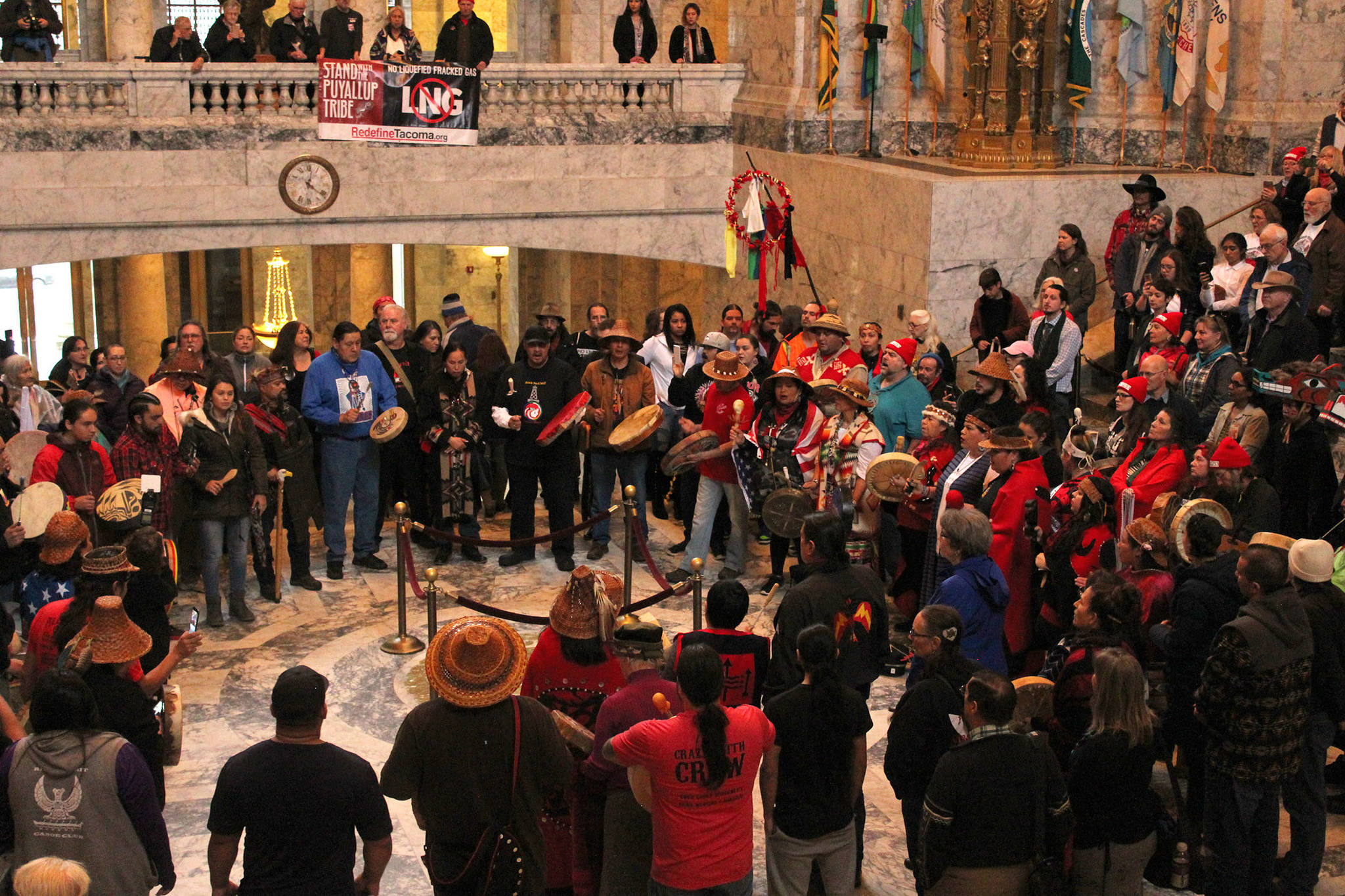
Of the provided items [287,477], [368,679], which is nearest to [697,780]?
[368,679]

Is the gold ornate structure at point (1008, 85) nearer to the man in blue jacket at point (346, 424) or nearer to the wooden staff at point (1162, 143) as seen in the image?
the wooden staff at point (1162, 143)

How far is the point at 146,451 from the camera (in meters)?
8.88

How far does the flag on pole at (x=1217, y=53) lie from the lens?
13883 millimetres

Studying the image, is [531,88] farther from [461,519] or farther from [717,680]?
[717,680]

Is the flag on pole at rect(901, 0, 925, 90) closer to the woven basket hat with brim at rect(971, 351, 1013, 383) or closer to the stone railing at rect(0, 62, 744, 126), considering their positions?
A: the stone railing at rect(0, 62, 744, 126)

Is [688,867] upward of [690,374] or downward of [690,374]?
downward

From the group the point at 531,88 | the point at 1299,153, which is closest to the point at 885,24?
the point at 531,88

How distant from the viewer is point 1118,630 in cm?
606

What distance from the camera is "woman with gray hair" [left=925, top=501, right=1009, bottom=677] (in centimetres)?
664

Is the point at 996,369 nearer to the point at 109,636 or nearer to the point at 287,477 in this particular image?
the point at 287,477

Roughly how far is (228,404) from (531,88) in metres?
7.64

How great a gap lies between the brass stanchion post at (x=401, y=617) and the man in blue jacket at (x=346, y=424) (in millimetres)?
1271

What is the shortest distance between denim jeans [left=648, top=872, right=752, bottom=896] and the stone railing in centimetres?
1167

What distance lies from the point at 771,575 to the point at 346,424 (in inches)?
115
